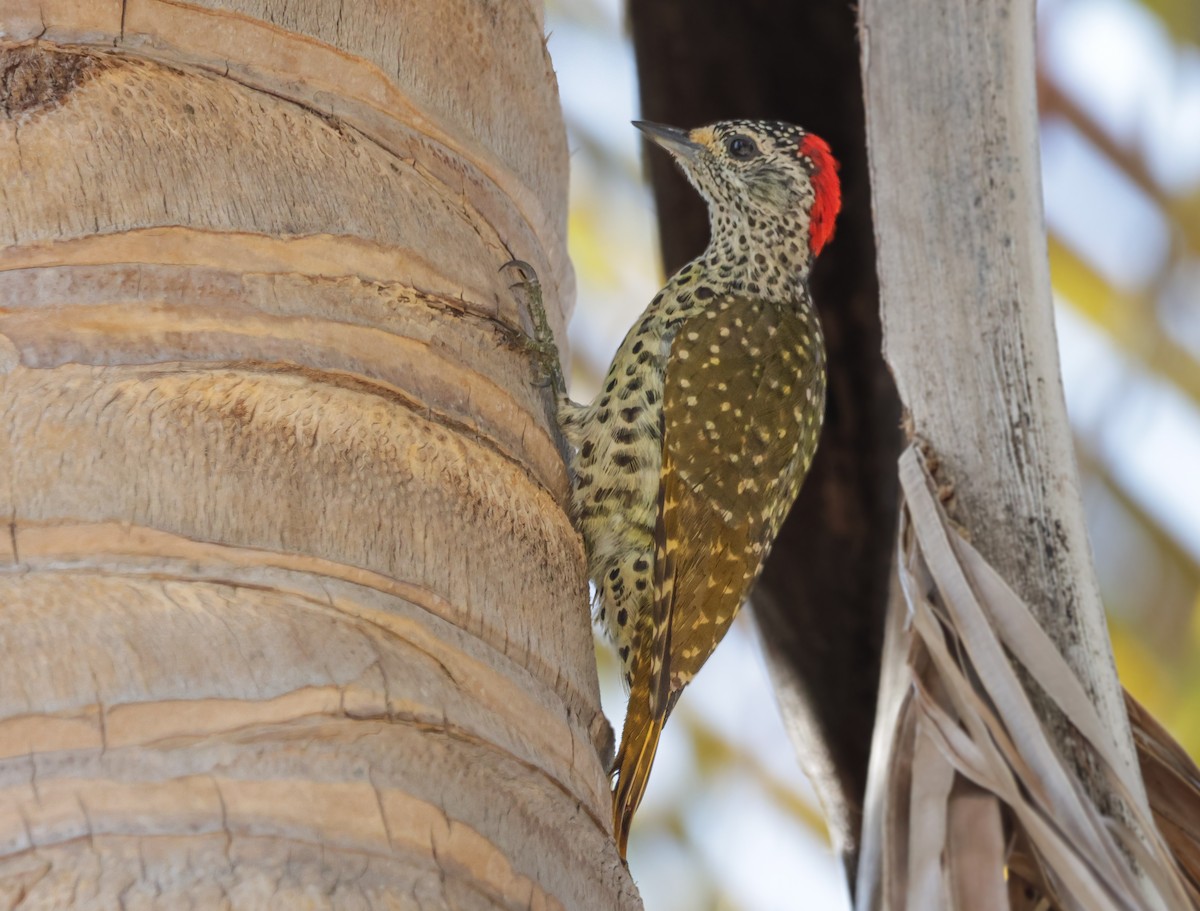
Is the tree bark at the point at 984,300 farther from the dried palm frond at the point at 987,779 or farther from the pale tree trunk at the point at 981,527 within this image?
the dried palm frond at the point at 987,779

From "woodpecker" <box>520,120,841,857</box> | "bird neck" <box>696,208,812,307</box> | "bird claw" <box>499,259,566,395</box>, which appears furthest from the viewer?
"bird neck" <box>696,208,812,307</box>

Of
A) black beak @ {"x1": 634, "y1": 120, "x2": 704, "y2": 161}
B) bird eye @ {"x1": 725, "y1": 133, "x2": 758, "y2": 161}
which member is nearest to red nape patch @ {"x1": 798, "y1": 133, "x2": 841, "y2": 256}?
bird eye @ {"x1": 725, "y1": 133, "x2": 758, "y2": 161}

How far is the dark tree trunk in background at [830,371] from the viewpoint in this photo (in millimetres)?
3377

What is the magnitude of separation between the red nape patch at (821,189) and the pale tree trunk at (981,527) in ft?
3.06

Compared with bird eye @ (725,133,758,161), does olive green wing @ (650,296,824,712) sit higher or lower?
lower

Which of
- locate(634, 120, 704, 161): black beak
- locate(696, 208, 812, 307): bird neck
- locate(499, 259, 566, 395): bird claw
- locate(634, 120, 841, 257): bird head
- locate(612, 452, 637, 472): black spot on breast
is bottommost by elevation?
locate(499, 259, 566, 395): bird claw

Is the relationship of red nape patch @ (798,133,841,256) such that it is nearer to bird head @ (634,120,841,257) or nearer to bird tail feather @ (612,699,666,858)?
bird head @ (634,120,841,257)

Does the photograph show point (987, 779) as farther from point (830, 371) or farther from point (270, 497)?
point (830, 371)

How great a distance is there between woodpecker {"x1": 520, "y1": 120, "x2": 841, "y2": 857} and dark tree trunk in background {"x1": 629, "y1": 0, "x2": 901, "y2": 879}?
238mm

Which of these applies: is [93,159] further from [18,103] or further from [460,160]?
[460,160]

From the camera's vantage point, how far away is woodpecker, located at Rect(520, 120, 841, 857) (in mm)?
2812

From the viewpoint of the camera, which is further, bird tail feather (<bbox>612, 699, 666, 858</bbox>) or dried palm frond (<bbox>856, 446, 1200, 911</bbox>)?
bird tail feather (<bbox>612, 699, 666, 858</bbox>)

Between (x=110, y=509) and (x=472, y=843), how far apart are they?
1.51 feet

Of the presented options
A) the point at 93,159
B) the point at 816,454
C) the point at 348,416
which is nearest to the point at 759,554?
the point at 816,454
